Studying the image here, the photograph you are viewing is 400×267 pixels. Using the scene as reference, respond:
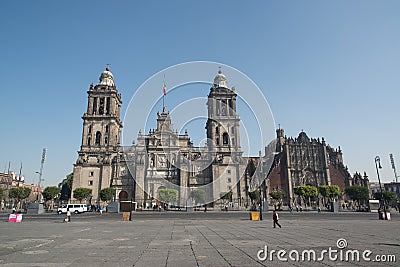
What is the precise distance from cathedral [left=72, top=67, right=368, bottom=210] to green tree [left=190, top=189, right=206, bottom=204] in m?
2.41

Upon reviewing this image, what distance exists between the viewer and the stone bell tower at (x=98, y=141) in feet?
224

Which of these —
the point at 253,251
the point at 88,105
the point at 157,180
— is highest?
the point at 88,105

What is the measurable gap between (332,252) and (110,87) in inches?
2896

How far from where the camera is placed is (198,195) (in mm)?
61438

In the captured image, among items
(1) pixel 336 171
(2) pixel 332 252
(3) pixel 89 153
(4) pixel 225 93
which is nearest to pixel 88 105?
(3) pixel 89 153

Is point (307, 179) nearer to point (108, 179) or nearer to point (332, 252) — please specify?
point (108, 179)

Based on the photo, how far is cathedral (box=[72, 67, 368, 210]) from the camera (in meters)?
66.7

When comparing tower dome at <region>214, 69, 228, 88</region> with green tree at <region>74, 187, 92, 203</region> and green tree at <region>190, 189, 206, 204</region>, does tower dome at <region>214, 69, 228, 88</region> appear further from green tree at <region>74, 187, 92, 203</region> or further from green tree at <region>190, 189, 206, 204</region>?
green tree at <region>74, 187, 92, 203</region>

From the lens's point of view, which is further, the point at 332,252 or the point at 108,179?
the point at 108,179

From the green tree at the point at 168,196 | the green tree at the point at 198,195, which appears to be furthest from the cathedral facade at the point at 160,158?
the green tree at the point at 168,196

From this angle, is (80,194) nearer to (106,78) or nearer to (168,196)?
(168,196)

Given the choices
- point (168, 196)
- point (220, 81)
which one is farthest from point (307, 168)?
point (168, 196)

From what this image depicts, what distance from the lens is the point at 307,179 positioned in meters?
70.4

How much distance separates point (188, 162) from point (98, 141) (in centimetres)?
2442
